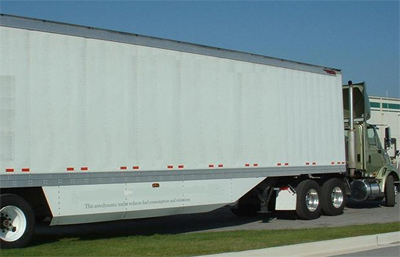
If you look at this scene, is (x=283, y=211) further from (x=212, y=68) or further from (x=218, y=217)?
(x=212, y=68)

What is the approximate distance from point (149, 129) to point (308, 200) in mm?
5886

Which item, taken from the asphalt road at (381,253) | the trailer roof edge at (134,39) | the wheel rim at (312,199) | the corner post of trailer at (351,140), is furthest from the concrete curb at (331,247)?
the corner post of trailer at (351,140)

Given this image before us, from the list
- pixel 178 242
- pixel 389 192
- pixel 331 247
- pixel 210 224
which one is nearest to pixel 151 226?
pixel 210 224

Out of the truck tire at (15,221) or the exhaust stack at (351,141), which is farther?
the exhaust stack at (351,141)

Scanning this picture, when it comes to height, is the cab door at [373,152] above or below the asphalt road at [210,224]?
above

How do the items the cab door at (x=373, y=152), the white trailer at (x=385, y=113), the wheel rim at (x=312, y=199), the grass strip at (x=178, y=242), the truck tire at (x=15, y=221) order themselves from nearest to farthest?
the grass strip at (x=178, y=242) → the truck tire at (x=15, y=221) → the wheel rim at (x=312, y=199) → the cab door at (x=373, y=152) → the white trailer at (x=385, y=113)

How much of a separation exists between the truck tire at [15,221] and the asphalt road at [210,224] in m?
2.12

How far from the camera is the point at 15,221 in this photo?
10.5 metres

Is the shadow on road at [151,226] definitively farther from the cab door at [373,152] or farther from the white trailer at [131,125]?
the cab door at [373,152]

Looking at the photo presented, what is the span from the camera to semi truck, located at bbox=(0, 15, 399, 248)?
1039 cm

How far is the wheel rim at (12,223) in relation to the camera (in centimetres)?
1026

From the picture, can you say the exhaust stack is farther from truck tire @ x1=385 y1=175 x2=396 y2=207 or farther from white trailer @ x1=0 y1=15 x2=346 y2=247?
white trailer @ x1=0 y1=15 x2=346 y2=247

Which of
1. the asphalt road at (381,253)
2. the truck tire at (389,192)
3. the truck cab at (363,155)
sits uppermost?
the truck cab at (363,155)

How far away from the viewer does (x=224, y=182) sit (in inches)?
522
